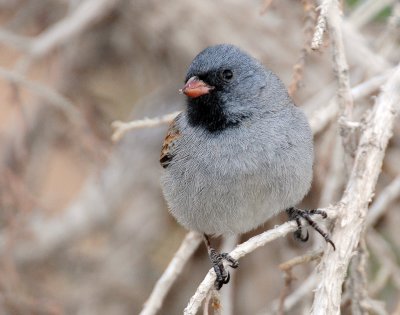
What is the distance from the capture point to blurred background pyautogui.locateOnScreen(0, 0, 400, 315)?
519cm

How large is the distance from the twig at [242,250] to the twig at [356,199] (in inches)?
3.3

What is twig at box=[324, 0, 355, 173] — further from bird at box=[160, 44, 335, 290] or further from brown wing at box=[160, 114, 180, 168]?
brown wing at box=[160, 114, 180, 168]

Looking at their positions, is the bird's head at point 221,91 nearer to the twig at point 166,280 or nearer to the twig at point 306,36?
the twig at point 306,36

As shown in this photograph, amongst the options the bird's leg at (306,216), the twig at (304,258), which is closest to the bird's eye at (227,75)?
the bird's leg at (306,216)

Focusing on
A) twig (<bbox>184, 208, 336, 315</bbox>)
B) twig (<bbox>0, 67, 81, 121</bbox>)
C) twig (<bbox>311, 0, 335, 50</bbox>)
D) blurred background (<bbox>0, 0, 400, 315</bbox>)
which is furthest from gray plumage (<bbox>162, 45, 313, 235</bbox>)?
blurred background (<bbox>0, 0, 400, 315</bbox>)

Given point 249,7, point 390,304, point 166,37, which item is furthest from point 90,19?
point 390,304

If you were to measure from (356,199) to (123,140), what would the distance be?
10.6ft

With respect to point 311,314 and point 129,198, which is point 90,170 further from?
point 311,314

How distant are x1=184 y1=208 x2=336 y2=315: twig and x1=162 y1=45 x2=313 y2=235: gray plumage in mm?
239

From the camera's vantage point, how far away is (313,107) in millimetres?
4621

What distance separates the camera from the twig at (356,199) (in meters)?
2.80

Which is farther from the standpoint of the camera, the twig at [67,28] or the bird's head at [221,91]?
the twig at [67,28]

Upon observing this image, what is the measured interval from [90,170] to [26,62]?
147 centimetres

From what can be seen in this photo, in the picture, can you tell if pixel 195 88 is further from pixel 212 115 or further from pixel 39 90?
pixel 39 90
